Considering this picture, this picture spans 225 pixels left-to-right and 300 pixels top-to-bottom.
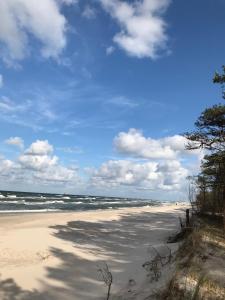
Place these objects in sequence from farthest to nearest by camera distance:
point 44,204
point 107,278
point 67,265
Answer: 1. point 44,204
2. point 67,265
3. point 107,278

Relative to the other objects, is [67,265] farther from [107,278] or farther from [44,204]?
[44,204]

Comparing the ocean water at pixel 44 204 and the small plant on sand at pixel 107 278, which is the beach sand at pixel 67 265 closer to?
the small plant on sand at pixel 107 278

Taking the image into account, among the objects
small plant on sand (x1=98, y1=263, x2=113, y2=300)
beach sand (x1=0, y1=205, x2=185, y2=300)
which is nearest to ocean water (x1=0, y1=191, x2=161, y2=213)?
beach sand (x1=0, y1=205, x2=185, y2=300)

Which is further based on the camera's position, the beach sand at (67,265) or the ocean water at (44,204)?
the ocean water at (44,204)

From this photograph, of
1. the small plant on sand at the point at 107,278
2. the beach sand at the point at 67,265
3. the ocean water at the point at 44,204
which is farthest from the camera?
the ocean water at the point at 44,204

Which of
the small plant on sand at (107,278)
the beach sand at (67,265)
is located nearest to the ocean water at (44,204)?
the beach sand at (67,265)

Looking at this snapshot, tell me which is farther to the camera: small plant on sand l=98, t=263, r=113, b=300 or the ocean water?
the ocean water

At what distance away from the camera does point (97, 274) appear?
13305 millimetres

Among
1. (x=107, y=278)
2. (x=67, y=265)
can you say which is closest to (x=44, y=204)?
(x=67, y=265)

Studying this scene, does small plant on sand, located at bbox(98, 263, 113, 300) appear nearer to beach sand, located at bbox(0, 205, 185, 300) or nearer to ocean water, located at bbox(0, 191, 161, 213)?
beach sand, located at bbox(0, 205, 185, 300)

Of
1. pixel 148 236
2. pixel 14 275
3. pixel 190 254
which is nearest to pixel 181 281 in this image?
pixel 190 254

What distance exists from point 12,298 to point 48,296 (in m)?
0.98

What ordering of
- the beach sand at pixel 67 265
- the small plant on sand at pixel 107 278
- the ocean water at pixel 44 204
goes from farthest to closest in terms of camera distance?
the ocean water at pixel 44 204 < the beach sand at pixel 67 265 < the small plant on sand at pixel 107 278

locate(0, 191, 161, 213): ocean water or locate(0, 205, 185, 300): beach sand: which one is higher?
locate(0, 191, 161, 213): ocean water
